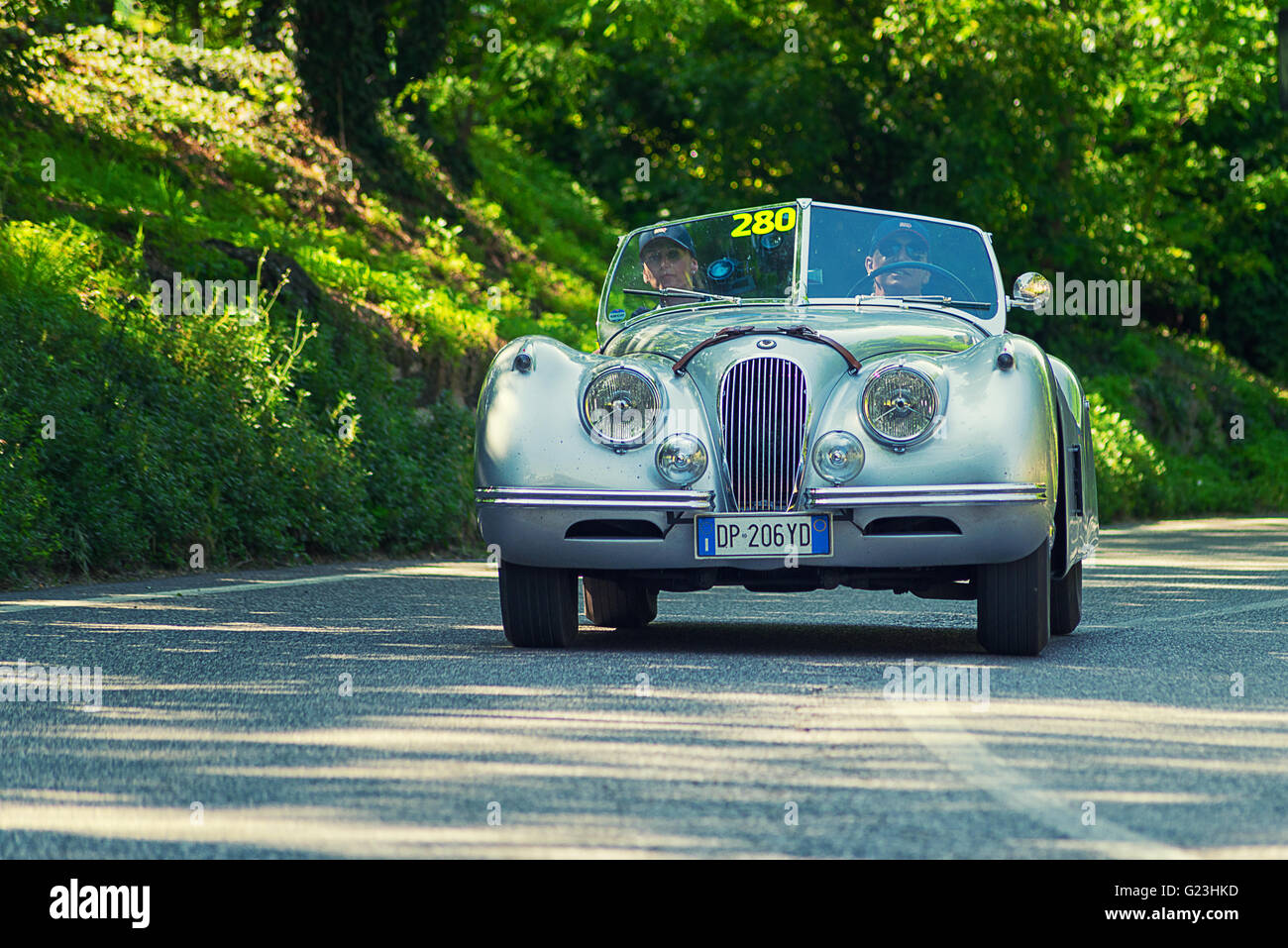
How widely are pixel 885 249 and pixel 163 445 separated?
6.06 metres

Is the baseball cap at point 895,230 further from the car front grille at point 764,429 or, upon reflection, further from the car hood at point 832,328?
the car front grille at point 764,429

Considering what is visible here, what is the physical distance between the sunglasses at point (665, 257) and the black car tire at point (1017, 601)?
253cm

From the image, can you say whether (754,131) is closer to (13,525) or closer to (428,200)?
(428,200)

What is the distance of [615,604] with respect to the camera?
9.03m

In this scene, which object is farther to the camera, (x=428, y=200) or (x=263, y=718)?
(x=428, y=200)

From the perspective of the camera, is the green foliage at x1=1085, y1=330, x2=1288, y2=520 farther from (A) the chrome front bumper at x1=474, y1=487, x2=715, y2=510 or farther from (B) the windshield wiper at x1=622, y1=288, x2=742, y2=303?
(A) the chrome front bumper at x1=474, y1=487, x2=715, y2=510

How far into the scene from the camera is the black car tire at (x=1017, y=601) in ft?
24.4

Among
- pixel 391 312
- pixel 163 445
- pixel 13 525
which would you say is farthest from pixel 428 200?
pixel 13 525

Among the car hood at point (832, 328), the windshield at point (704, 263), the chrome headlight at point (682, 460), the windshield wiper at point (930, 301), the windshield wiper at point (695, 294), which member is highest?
the windshield at point (704, 263)

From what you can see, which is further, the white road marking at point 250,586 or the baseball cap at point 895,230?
the white road marking at point 250,586

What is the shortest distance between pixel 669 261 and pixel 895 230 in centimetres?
110

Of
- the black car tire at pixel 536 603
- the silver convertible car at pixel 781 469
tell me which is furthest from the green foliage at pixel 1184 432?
the black car tire at pixel 536 603

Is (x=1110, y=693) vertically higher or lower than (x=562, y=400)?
lower
